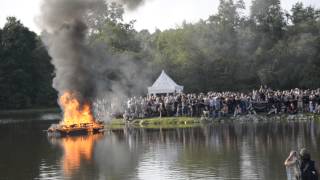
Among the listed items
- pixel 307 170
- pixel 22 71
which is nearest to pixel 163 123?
pixel 307 170

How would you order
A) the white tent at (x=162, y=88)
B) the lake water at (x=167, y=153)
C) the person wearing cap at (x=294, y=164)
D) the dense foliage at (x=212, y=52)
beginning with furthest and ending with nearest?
the dense foliage at (x=212, y=52) → the white tent at (x=162, y=88) → the lake water at (x=167, y=153) → the person wearing cap at (x=294, y=164)

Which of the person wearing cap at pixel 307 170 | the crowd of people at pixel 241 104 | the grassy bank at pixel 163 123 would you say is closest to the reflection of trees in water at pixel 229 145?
the crowd of people at pixel 241 104

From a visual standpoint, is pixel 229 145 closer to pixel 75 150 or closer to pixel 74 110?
pixel 75 150

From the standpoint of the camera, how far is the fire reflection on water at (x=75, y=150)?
2898 centimetres

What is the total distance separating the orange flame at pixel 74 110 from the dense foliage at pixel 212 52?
17.7 m

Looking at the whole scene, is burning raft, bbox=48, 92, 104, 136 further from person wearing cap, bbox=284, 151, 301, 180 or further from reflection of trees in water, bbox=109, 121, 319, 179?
person wearing cap, bbox=284, 151, 301, 180

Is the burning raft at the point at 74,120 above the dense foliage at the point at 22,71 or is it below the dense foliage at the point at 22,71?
below

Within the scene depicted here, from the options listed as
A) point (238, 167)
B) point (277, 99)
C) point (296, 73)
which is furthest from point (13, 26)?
point (238, 167)

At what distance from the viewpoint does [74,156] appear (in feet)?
108

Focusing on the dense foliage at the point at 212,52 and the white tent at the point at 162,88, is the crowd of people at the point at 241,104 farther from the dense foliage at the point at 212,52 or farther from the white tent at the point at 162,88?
the dense foliage at the point at 212,52

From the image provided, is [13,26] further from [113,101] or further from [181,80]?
[113,101]

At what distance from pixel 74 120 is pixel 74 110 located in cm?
94

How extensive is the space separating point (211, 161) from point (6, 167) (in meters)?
8.47

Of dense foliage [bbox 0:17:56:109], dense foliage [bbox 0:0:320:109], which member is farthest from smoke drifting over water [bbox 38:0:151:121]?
dense foliage [bbox 0:17:56:109]
